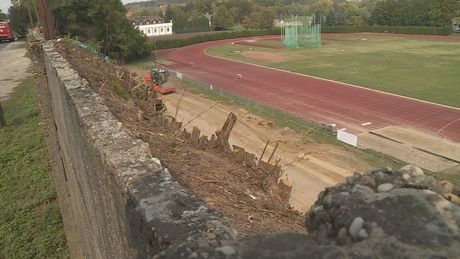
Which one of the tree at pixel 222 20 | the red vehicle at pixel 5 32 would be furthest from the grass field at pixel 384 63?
the red vehicle at pixel 5 32

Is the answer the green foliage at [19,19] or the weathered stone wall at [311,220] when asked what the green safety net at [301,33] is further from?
the weathered stone wall at [311,220]

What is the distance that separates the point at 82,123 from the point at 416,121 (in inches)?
809

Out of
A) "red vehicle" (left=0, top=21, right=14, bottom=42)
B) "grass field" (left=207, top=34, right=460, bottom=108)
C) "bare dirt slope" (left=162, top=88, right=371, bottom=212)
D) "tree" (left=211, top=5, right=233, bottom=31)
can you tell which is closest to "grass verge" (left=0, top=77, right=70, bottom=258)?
"bare dirt slope" (left=162, top=88, right=371, bottom=212)

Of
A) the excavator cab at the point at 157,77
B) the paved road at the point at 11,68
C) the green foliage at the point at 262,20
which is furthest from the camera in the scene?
the green foliage at the point at 262,20

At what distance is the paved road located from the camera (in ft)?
87.4

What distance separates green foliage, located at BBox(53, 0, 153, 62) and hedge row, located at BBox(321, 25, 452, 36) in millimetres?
41298

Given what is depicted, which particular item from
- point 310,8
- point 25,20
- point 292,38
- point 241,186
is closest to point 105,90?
point 241,186

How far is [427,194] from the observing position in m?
1.83

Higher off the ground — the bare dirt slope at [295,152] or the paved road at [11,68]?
the paved road at [11,68]

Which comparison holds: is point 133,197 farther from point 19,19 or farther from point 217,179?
point 19,19

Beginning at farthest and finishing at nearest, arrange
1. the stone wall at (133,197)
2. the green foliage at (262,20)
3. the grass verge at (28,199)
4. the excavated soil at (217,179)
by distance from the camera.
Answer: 1. the green foliage at (262,20)
2. the grass verge at (28,199)
3. the excavated soil at (217,179)
4. the stone wall at (133,197)

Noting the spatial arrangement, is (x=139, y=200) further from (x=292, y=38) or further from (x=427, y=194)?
(x=292, y=38)

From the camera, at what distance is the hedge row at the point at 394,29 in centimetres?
6359

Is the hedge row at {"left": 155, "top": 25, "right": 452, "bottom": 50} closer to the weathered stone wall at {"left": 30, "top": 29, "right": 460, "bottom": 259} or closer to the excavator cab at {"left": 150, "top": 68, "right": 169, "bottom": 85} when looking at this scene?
the excavator cab at {"left": 150, "top": 68, "right": 169, "bottom": 85}
